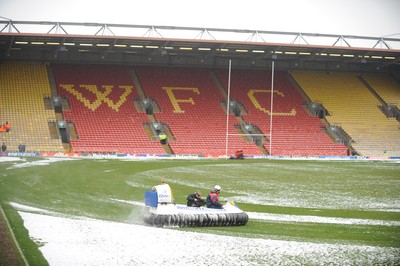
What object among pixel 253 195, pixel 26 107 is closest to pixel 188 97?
pixel 26 107

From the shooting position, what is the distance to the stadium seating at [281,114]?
56697mm

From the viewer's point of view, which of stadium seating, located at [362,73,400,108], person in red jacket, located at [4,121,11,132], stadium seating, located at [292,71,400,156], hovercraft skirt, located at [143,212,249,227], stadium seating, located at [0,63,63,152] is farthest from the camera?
stadium seating, located at [362,73,400,108]

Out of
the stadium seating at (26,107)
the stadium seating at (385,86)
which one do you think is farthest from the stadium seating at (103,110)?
the stadium seating at (385,86)

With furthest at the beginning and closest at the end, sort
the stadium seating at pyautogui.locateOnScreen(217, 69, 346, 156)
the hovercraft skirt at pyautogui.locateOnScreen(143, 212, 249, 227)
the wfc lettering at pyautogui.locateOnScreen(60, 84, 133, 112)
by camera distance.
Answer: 1. the stadium seating at pyautogui.locateOnScreen(217, 69, 346, 156)
2. the wfc lettering at pyautogui.locateOnScreen(60, 84, 133, 112)
3. the hovercraft skirt at pyautogui.locateOnScreen(143, 212, 249, 227)

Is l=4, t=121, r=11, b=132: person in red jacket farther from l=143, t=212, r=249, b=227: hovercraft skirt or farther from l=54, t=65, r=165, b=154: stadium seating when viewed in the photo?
l=143, t=212, r=249, b=227: hovercraft skirt

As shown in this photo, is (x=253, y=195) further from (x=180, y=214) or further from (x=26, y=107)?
(x=26, y=107)

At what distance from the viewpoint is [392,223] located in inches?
699

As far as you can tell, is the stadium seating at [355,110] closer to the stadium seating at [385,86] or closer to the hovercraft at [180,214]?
the stadium seating at [385,86]

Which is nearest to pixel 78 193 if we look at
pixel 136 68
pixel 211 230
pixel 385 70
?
pixel 211 230

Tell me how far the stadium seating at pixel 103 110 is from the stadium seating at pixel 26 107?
1.73m

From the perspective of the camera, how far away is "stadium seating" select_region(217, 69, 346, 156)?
5670cm

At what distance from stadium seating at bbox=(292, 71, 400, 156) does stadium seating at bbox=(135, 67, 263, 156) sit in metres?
10.9

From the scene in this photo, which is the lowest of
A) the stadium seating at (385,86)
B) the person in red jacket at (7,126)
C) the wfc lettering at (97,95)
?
the person in red jacket at (7,126)

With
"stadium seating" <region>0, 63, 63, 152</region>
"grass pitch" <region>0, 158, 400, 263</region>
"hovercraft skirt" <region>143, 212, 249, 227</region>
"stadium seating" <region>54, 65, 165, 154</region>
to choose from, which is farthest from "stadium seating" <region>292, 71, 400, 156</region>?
"hovercraft skirt" <region>143, 212, 249, 227</region>
